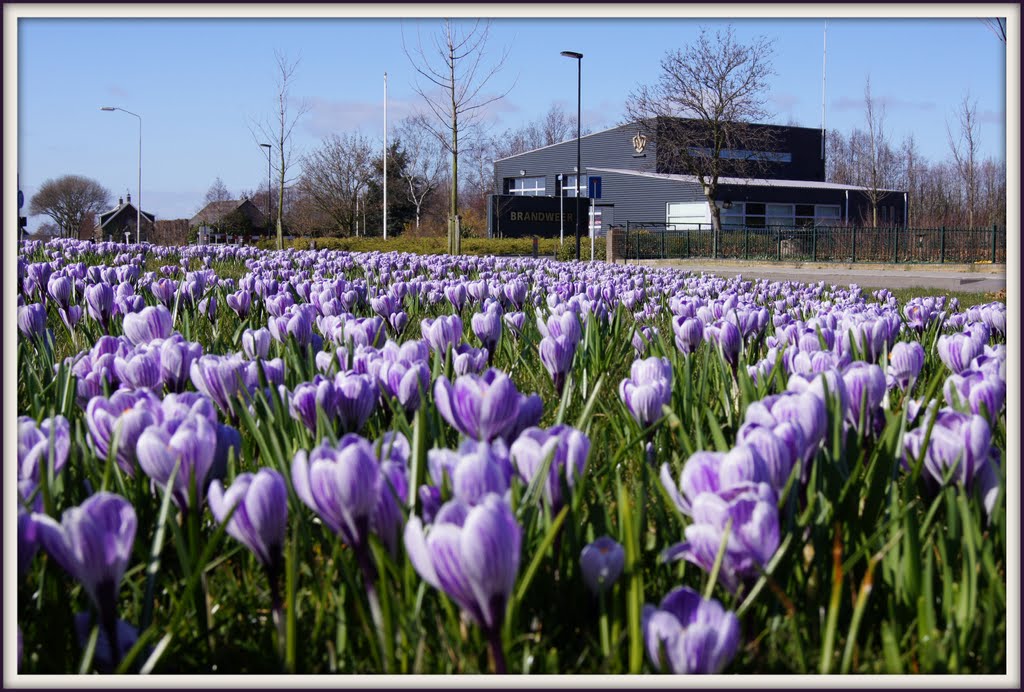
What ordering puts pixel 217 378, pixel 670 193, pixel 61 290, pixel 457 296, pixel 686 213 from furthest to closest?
pixel 670 193, pixel 686 213, pixel 457 296, pixel 61 290, pixel 217 378

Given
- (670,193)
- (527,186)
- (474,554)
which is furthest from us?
(527,186)

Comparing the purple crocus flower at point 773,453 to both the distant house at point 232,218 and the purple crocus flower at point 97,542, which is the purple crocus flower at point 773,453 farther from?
the distant house at point 232,218

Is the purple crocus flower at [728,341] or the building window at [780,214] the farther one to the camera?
the building window at [780,214]

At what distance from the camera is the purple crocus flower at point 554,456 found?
3.57 ft

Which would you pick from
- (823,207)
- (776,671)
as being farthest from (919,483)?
(823,207)

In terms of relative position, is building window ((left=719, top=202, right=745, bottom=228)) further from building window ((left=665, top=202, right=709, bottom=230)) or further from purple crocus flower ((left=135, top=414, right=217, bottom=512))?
purple crocus flower ((left=135, top=414, right=217, bottom=512))

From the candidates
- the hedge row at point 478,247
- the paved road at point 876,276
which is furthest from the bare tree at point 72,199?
the paved road at point 876,276

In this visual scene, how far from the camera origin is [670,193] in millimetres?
52719

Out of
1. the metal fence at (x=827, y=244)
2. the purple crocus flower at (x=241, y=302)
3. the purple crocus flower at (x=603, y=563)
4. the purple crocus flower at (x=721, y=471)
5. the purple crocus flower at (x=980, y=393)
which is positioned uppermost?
the metal fence at (x=827, y=244)

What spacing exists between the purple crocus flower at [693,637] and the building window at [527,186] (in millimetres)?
60792

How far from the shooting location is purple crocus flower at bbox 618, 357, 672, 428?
1573 millimetres

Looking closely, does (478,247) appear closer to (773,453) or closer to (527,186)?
(527,186)

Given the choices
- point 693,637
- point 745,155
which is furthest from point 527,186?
point 693,637

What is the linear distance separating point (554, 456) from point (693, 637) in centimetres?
29
